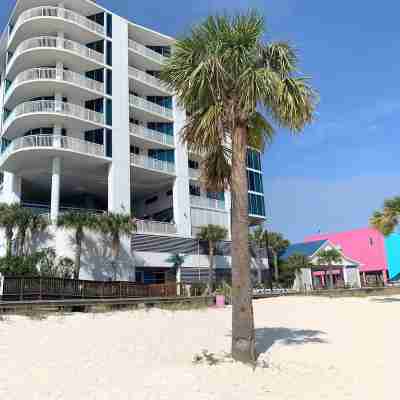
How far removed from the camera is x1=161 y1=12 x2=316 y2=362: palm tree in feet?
34.7

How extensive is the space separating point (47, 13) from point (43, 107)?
796cm

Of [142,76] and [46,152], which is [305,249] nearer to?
[142,76]

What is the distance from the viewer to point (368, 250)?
196ft

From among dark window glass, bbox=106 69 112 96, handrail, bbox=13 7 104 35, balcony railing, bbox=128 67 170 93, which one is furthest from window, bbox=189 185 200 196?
handrail, bbox=13 7 104 35

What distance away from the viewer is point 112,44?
38062mm

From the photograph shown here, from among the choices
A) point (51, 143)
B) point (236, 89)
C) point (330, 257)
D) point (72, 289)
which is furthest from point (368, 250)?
point (236, 89)

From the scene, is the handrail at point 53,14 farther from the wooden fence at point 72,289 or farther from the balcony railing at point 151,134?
the wooden fence at point 72,289

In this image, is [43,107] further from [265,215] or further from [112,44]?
[265,215]

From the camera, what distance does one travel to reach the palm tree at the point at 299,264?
4794cm

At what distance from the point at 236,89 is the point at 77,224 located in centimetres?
2074

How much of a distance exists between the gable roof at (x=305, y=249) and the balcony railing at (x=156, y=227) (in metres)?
18.4

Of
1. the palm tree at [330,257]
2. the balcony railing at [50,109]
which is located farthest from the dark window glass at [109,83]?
the palm tree at [330,257]

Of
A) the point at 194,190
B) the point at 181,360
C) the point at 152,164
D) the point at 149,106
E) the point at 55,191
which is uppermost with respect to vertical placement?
the point at 149,106

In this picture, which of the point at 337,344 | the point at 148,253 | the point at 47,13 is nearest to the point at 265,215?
the point at 148,253
